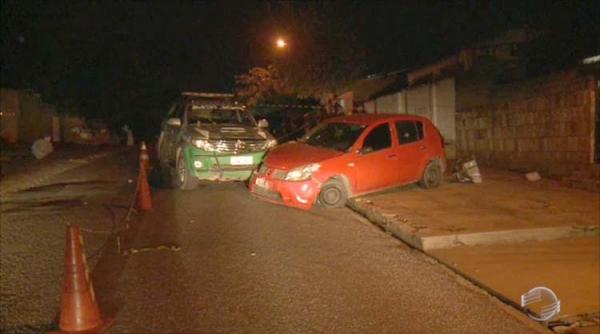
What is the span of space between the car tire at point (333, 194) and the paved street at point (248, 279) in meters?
0.47

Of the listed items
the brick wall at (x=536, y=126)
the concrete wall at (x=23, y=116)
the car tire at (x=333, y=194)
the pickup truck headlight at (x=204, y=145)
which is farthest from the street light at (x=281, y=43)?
the car tire at (x=333, y=194)

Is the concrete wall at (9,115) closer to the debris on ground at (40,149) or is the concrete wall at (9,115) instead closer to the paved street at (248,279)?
the debris on ground at (40,149)

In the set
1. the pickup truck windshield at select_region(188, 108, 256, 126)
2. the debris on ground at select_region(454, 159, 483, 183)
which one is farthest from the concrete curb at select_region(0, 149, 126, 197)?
the debris on ground at select_region(454, 159, 483, 183)

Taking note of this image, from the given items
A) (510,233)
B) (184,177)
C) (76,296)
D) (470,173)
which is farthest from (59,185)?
(510,233)

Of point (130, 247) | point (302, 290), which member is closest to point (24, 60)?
point (130, 247)

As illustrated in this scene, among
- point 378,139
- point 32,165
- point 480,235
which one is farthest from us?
point 32,165

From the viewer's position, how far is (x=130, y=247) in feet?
25.3

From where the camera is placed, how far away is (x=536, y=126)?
1330cm

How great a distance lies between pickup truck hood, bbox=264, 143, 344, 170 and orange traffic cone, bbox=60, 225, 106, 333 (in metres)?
5.42

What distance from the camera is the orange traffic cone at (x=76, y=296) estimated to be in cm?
485

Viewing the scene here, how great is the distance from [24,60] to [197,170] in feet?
69.9

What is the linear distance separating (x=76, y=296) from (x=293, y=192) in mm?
5407

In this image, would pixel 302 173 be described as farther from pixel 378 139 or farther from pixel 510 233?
pixel 510 233

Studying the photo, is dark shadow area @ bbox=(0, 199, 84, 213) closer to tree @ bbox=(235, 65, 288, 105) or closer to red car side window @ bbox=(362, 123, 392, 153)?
red car side window @ bbox=(362, 123, 392, 153)
